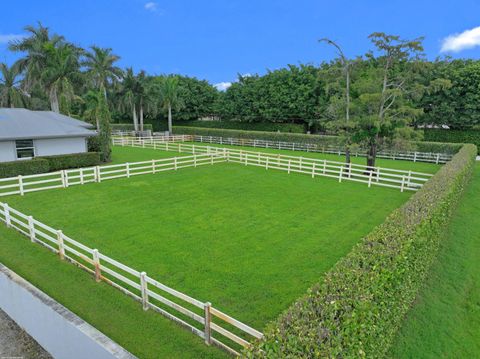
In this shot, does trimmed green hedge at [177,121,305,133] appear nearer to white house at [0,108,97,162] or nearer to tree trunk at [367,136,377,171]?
tree trunk at [367,136,377,171]

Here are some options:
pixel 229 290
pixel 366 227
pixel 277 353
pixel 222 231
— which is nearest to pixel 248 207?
pixel 222 231

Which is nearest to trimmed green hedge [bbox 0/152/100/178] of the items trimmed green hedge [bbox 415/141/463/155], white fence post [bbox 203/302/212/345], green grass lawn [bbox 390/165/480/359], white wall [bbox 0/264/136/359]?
white wall [bbox 0/264/136/359]

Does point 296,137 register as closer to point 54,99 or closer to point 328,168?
point 328,168

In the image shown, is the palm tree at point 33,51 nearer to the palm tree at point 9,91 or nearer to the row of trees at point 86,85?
the row of trees at point 86,85

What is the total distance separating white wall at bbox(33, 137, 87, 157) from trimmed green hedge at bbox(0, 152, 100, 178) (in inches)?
42.9

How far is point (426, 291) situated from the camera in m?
6.55

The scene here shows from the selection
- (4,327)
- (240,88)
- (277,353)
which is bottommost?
(4,327)

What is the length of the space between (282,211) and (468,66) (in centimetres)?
2877

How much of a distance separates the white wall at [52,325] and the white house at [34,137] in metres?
15.7

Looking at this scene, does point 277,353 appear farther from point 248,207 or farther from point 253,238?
point 248,207

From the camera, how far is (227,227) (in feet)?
32.6

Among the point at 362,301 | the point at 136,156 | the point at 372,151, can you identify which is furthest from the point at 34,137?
the point at 362,301

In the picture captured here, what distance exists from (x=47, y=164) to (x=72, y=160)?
6.03 ft

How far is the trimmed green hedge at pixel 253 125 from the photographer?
133ft
